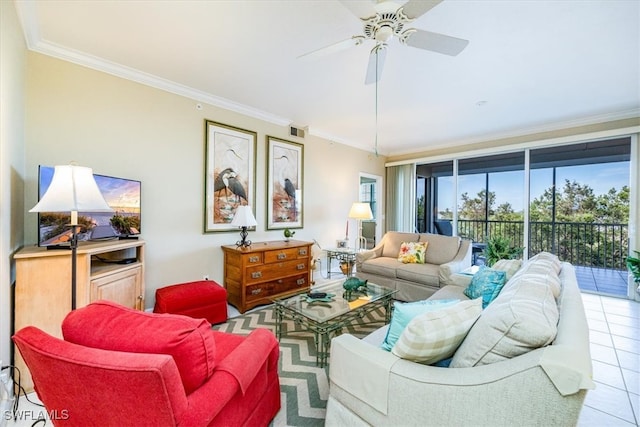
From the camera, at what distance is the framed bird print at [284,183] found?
13.4ft

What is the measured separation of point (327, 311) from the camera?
2.23 metres

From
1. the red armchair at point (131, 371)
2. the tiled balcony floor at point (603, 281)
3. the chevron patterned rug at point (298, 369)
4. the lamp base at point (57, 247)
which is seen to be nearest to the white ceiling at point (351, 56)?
the lamp base at point (57, 247)

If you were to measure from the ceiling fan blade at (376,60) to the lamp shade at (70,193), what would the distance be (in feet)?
6.93

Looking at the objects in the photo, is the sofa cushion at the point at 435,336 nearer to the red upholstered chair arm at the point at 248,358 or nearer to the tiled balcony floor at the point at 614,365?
the red upholstered chair arm at the point at 248,358

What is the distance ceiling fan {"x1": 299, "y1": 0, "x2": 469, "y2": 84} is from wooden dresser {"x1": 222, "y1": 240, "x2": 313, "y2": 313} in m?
2.28

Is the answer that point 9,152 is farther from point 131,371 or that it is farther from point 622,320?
point 622,320

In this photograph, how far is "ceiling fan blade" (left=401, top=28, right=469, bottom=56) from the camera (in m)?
1.73

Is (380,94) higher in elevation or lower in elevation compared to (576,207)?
higher

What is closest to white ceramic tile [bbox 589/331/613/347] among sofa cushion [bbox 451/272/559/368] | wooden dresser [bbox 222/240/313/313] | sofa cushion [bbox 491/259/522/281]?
sofa cushion [bbox 491/259/522/281]

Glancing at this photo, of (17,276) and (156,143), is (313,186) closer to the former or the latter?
(156,143)

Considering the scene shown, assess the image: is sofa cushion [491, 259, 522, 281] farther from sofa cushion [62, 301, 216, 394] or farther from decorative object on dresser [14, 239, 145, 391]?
decorative object on dresser [14, 239, 145, 391]

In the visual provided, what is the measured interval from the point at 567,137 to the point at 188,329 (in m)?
5.62

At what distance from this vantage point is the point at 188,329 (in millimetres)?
933

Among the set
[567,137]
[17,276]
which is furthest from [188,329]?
[567,137]
